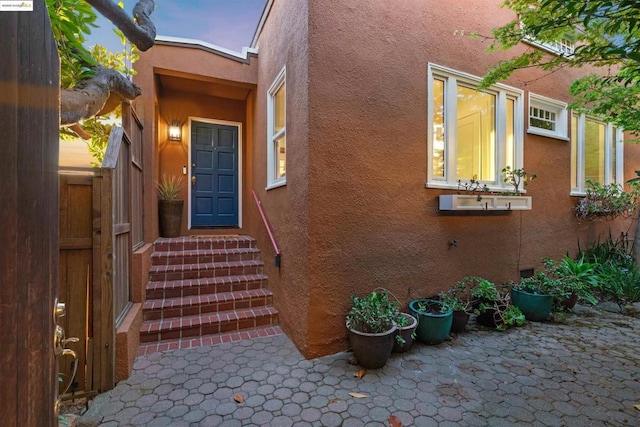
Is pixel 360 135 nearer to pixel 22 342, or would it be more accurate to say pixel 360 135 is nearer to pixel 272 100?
pixel 272 100

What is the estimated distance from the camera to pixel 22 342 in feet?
2.31

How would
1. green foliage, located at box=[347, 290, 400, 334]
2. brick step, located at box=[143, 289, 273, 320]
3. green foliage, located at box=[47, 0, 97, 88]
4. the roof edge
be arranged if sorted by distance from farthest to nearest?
1. the roof edge
2. brick step, located at box=[143, 289, 273, 320]
3. green foliage, located at box=[347, 290, 400, 334]
4. green foliage, located at box=[47, 0, 97, 88]

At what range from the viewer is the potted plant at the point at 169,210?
15.7 ft

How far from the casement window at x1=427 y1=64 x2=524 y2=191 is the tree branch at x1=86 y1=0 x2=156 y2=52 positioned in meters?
2.94

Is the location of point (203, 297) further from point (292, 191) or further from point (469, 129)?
point (469, 129)

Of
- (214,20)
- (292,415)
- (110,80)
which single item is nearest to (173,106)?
(214,20)

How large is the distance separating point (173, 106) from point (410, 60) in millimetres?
4149

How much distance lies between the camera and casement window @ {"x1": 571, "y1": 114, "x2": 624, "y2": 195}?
Result: 504 centimetres

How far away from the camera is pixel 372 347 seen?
8.38 feet

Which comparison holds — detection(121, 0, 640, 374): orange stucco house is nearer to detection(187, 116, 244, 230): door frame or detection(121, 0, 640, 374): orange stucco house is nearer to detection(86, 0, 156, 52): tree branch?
detection(187, 116, 244, 230): door frame

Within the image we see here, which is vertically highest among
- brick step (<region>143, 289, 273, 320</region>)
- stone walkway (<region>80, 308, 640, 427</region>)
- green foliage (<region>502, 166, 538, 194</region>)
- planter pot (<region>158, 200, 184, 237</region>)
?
green foliage (<region>502, 166, 538, 194</region>)

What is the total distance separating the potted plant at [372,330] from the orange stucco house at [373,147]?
0.23 metres

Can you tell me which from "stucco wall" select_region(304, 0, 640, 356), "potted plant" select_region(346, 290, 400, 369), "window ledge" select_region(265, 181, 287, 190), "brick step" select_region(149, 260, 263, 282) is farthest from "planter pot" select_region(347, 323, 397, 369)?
"brick step" select_region(149, 260, 263, 282)

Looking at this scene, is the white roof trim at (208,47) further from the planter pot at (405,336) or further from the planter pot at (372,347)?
the planter pot at (405,336)
